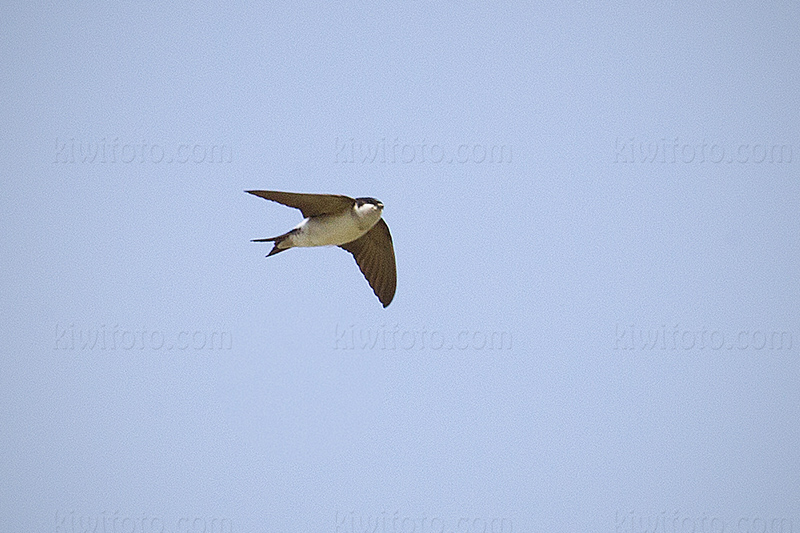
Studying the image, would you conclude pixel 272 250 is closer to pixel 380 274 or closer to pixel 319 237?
pixel 319 237

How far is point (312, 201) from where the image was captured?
205 inches

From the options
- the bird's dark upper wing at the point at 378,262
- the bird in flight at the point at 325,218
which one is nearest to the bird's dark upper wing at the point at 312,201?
the bird in flight at the point at 325,218

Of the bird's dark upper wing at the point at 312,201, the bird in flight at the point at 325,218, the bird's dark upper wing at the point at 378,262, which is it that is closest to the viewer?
the bird's dark upper wing at the point at 312,201

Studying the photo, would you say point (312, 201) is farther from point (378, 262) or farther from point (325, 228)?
point (378, 262)

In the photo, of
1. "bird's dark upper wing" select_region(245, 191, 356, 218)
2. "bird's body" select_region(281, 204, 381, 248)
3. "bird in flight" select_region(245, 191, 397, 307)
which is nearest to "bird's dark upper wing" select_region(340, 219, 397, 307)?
"bird in flight" select_region(245, 191, 397, 307)

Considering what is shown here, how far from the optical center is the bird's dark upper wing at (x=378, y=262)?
20.4ft

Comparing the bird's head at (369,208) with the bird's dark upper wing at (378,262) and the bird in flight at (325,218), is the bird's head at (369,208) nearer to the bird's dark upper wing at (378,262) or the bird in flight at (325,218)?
the bird in flight at (325,218)

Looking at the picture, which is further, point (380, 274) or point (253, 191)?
point (380, 274)

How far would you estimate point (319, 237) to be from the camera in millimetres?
5473

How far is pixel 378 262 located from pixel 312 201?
120cm

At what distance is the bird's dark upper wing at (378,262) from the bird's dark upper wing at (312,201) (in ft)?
2.60

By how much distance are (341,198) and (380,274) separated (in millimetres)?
1231

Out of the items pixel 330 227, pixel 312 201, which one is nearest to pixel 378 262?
pixel 330 227

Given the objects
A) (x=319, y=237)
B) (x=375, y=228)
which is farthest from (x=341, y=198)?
(x=375, y=228)
